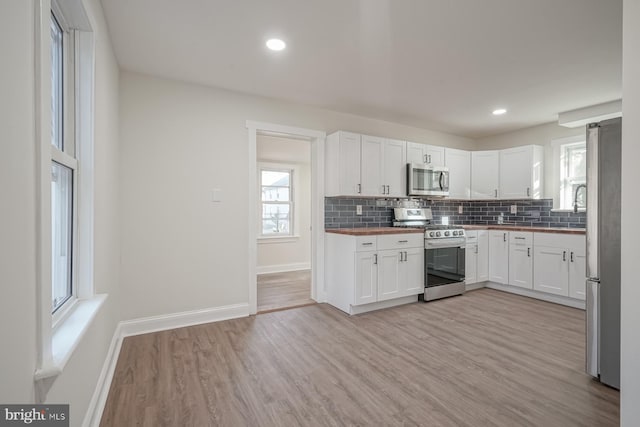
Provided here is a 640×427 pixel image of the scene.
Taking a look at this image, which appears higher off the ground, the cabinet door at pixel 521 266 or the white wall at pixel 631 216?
the white wall at pixel 631 216

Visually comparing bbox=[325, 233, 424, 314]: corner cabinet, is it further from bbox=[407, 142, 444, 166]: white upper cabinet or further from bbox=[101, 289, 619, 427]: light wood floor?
bbox=[407, 142, 444, 166]: white upper cabinet


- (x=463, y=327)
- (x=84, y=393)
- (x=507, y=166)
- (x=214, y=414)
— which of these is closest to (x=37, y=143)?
(x=84, y=393)

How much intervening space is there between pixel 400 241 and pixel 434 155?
1.68 meters

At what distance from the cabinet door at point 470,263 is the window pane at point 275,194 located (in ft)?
11.8

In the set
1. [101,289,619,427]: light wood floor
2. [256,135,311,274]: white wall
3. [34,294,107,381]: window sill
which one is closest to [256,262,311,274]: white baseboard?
[256,135,311,274]: white wall

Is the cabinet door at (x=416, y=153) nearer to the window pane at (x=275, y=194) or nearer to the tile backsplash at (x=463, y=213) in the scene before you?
the tile backsplash at (x=463, y=213)

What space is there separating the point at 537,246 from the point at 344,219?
2.59 meters

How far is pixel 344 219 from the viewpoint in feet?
13.8

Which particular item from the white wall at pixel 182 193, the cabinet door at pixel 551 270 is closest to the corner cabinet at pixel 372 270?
the white wall at pixel 182 193

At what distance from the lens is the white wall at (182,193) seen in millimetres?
2947

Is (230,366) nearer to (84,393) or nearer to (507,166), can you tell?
(84,393)

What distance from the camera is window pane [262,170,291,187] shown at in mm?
6277

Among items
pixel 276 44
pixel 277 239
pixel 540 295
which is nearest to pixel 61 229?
pixel 276 44

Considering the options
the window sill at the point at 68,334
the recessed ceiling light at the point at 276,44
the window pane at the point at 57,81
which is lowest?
the window sill at the point at 68,334
